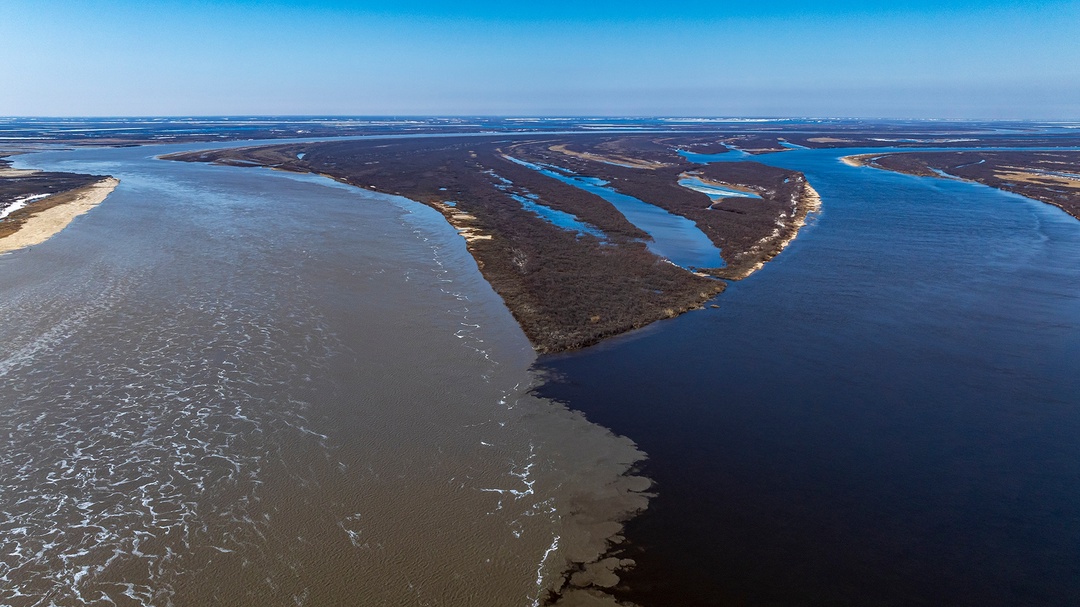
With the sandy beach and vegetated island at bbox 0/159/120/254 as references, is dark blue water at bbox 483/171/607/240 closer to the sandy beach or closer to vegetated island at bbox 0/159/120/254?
vegetated island at bbox 0/159/120/254

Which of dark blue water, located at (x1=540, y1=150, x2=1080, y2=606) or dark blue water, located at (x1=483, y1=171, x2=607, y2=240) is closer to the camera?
dark blue water, located at (x1=540, y1=150, x2=1080, y2=606)

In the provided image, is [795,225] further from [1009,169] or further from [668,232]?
[1009,169]

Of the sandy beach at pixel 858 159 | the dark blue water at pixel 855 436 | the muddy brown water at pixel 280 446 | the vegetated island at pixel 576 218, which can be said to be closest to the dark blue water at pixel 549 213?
the vegetated island at pixel 576 218

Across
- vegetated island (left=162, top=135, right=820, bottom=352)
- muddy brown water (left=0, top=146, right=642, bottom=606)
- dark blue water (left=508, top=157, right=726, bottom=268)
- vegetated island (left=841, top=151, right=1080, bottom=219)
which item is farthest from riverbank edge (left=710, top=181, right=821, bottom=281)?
vegetated island (left=841, top=151, right=1080, bottom=219)

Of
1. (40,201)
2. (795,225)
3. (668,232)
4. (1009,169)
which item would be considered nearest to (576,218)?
(668,232)

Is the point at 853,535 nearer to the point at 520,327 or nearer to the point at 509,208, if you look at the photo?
the point at 520,327

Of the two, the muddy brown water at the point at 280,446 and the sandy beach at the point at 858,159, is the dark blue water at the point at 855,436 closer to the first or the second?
the muddy brown water at the point at 280,446
